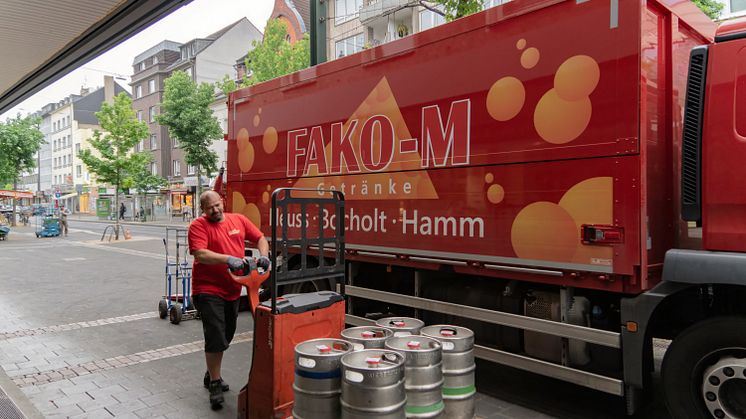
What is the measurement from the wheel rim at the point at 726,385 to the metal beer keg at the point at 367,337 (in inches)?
85.2

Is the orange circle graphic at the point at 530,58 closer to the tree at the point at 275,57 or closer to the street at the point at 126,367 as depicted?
the street at the point at 126,367

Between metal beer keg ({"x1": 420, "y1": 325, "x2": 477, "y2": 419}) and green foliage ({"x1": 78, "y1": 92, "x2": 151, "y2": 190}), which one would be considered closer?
metal beer keg ({"x1": 420, "y1": 325, "x2": 477, "y2": 419})

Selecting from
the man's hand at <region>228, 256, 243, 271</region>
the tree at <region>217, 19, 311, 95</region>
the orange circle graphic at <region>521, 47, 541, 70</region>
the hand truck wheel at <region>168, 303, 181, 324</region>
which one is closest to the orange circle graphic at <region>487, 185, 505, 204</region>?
Result: the orange circle graphic at <region>521, 47, 541, 70</region>

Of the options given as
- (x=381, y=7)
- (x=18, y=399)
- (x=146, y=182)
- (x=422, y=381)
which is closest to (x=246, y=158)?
(x=18, y=399)

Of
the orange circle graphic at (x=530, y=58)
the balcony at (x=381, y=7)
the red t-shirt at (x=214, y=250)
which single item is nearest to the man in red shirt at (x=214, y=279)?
the red t-shirt at (x=214, y=250)

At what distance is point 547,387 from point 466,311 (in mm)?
1250

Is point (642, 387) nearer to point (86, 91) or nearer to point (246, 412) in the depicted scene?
point (246, 412)

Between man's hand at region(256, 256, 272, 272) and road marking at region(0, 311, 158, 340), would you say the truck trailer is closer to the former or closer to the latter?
man's hand at region(256, 256, 272, 272)

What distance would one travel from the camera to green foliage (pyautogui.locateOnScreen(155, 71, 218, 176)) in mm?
29391

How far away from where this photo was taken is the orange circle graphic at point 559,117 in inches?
155

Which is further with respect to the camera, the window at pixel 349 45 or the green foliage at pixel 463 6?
the window at pixel 349 45

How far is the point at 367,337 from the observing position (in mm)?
3467

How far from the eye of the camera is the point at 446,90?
195 inches

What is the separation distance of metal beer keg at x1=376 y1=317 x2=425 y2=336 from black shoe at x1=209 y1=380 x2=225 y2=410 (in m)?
1.71
